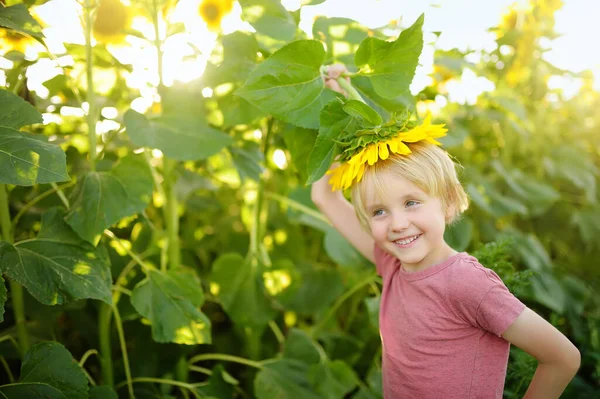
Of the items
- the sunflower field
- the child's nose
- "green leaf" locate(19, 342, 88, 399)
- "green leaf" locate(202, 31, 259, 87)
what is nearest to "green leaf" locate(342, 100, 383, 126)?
the sunflower field

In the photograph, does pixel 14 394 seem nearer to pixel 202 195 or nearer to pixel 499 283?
pixel 499 283

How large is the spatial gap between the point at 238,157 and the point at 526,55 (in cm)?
143

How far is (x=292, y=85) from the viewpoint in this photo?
3.20ft

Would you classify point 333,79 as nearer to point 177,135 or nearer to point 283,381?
point 177,135

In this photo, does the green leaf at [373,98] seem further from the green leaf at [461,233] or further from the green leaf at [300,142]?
the green leaf at [461,233]

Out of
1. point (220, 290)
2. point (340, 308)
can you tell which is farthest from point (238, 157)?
point (340, 308)

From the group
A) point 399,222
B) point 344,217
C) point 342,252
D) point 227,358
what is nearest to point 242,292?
point 227,358

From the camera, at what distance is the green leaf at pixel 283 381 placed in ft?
4.27

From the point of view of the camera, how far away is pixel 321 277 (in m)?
1.61

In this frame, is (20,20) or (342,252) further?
(342,252)

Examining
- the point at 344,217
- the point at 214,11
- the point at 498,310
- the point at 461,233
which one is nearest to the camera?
the point at 498,310

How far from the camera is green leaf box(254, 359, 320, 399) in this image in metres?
1.30

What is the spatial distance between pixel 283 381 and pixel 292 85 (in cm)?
72

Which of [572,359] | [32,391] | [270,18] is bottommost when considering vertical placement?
[32,391]
